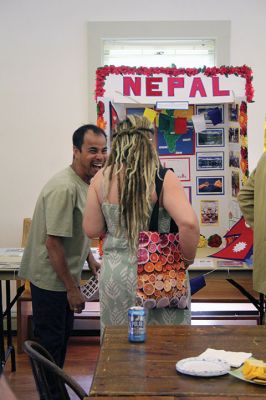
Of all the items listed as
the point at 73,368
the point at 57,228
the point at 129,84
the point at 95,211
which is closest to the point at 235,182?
the point at 129,84

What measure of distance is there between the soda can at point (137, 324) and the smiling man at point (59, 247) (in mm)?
882

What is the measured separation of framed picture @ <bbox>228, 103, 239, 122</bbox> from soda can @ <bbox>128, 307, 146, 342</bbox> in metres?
2.36

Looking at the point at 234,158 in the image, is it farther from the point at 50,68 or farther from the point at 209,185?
the point at 50,68

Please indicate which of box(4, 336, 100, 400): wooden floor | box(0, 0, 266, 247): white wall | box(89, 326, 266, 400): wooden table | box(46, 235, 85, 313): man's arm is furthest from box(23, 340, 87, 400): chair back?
box(0, 0, 266, 247): white wall

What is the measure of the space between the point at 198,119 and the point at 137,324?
2.36 meters

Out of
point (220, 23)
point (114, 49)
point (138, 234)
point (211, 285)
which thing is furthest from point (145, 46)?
point (138, 234)

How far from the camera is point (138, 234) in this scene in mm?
2543

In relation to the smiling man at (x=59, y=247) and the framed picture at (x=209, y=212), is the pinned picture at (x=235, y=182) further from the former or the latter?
the smiling man at (x=59, y=247)

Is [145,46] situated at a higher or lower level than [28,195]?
higher

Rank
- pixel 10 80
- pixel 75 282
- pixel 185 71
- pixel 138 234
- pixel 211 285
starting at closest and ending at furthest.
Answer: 1. pixel 138 234
2. pixel 75 282
3. pixel 185 71
4. pixel 211 285
5. pixel 10 80

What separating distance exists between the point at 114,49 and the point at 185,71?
57.7 inches

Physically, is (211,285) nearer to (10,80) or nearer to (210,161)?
(210,161)

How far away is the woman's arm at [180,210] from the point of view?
8.21 ft

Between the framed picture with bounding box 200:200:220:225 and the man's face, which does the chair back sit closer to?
the man's face
